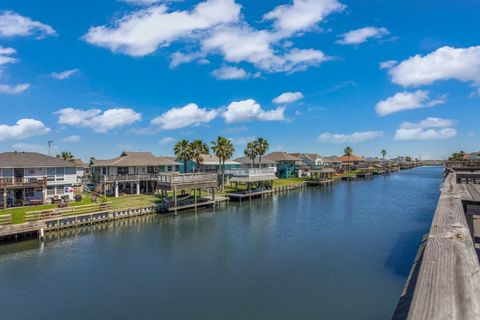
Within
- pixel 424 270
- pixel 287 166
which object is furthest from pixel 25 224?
pixel 287 166

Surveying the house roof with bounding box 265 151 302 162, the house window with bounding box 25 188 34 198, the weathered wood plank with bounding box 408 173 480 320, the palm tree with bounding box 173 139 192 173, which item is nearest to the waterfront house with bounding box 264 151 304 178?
the house roof with bounding box 265 151 302 162

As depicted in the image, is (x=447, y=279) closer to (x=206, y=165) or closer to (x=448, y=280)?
(x=448, y=280)

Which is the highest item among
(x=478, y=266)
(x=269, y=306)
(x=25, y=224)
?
(x=478, y=266)

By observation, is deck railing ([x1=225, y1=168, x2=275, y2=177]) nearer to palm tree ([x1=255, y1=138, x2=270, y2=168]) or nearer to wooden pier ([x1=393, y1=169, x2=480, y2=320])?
palm tree ([x1=255, y1=138, x2=270, y2=168])

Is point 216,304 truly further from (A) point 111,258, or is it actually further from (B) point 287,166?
(B) point 287,166

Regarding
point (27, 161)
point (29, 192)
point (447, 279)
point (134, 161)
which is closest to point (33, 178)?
point (29, 192)

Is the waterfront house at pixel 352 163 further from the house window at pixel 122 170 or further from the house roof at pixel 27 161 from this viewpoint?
the house roof at pixel 27 161
